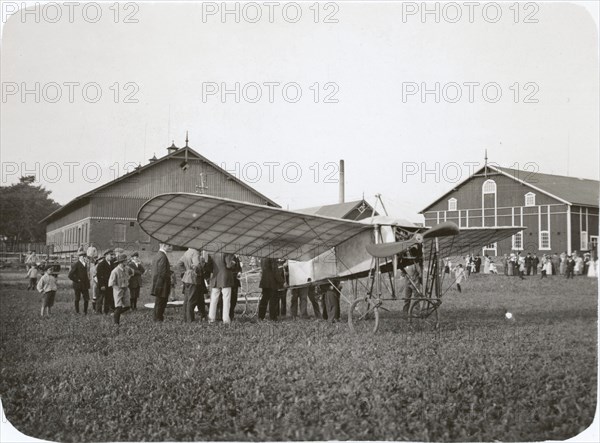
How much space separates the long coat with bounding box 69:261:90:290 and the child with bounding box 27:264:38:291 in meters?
1.76

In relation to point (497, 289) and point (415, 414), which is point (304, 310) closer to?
point (497, 289)

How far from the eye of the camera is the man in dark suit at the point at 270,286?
10047mm

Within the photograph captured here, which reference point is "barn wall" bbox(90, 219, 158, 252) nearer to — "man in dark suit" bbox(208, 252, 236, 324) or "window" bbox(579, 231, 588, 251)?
"man in dark suit" bbox(208, 252, 236, 324)

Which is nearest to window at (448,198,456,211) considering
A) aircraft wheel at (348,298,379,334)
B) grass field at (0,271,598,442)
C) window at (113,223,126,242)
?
grass field at (0,271,598,442)

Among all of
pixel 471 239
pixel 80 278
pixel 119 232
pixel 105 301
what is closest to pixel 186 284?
pixel 119 232

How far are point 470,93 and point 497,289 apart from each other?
20.8 feet

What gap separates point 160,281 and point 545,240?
21.8ft

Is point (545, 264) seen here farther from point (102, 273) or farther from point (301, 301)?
point (102, 273)

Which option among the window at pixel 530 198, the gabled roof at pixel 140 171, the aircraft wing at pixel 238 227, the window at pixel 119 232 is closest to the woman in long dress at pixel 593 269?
the window at pixel 530 198

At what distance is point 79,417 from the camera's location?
5.05 metres

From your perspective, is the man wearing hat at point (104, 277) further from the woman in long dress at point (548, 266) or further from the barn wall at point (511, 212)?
the woman in long dress at point (548, 266)

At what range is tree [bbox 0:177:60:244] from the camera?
245 inches

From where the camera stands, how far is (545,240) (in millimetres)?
7281

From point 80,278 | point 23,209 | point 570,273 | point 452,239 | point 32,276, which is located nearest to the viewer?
point 570,273
